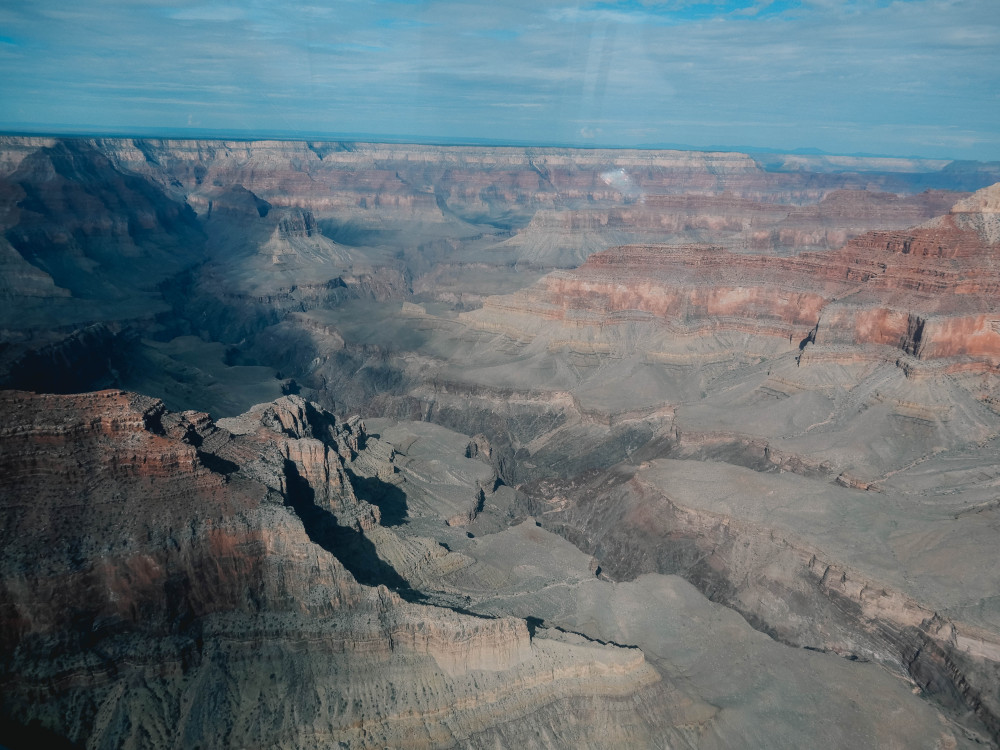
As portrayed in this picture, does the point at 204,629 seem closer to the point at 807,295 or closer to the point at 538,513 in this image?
the point at 538,513

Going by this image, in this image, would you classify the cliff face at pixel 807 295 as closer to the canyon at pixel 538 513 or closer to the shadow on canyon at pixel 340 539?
the canyon at pixel 538 513

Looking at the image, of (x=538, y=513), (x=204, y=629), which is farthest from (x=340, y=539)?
(x=538, y=513)

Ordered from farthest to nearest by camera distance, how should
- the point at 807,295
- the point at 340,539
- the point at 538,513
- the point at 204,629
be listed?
the point at 807,295 < the point at 538,513 < the point at 340,539 < the point at 204,629

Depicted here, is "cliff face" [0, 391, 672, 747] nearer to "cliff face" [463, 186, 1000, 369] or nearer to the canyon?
the canyon

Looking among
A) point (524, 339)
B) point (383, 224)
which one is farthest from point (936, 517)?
point (383, 224)

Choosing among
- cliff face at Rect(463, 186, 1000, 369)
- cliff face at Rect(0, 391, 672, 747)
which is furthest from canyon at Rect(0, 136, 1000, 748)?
cliff face at Rect(463, 186, 1000, 369)

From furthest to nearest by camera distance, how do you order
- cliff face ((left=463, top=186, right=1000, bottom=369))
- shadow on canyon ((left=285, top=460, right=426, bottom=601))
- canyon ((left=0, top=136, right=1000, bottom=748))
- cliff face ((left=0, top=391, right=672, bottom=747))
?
1. cliff face ((left=463, top=186, right=1000, bottom=369))
2. shadow on canyon ((left=285, top=460, right=426, bottom=601))
3. canyon ((left=0, top=136, right=1000, bottom=748))
4. cliff face ((left=0, top=391, right=672, bottom=747))

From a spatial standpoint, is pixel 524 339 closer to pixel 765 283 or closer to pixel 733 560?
pixel 765 283
